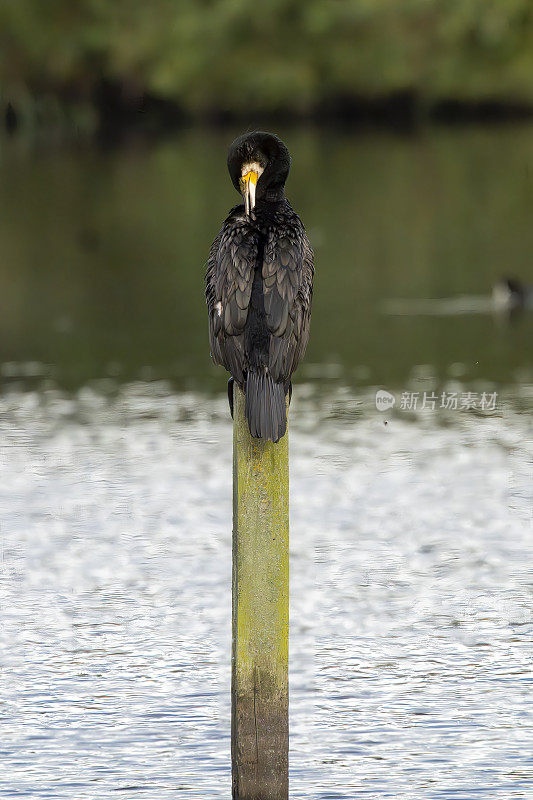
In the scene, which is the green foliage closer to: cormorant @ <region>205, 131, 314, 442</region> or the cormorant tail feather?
cormorant @ <region>205, 131, 314, 442</region>

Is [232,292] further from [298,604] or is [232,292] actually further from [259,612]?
[298,604]

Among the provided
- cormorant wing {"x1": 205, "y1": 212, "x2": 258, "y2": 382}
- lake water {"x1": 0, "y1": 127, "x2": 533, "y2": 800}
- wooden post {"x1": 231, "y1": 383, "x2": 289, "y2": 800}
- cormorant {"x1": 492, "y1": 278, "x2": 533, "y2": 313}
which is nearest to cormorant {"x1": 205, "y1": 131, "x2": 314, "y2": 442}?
Result: cormorant wing {"x1": 205, "y1": 212, "x2": 258, "y2": 382}

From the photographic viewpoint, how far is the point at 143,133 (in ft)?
202

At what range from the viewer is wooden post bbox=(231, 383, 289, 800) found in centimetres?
582

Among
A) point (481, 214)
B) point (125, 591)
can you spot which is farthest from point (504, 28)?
point (125, 591)

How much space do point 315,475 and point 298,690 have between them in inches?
154

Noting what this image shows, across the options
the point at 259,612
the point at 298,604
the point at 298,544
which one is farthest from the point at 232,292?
the point at 298,544

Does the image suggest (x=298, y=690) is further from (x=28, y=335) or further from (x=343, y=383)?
(x=28, y=335)

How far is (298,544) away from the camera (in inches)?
386

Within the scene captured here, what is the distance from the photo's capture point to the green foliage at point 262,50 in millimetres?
62688

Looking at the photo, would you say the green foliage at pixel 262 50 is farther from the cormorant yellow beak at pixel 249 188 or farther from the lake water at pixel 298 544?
the cormorant yellow beak at pixel 249 188

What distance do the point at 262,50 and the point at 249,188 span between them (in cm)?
6044

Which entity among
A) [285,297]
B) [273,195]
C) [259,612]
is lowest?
[259,612]

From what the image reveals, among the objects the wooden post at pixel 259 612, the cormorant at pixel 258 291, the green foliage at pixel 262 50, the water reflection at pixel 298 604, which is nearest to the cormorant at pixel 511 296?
the water reflection at pixel 298 604
